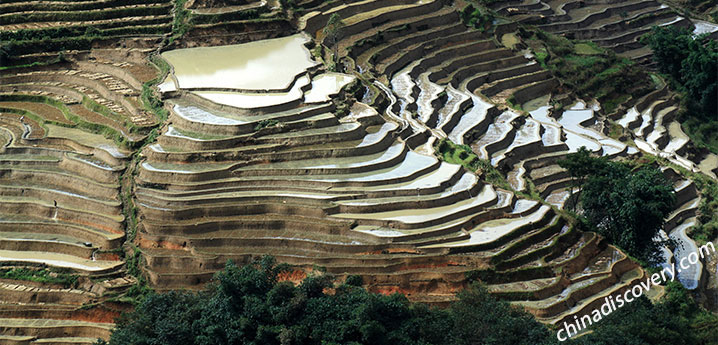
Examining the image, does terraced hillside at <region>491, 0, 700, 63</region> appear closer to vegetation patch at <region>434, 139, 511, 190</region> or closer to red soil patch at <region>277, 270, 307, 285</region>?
vegetation patch at <region>434, 139, 511, 190</region>

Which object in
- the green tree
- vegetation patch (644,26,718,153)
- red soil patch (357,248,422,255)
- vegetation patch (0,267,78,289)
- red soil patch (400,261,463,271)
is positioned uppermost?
vegetation patch (0,267,78,289)

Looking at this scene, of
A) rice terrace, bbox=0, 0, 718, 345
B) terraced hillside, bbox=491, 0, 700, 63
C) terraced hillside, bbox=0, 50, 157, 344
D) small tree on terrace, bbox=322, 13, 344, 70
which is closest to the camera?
rice terrace, bbox=0, 0, 718, 345

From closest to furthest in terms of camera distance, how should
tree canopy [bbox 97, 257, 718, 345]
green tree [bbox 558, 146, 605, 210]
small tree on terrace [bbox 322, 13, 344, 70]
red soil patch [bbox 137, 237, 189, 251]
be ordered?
1. tree canopy [bbox 97, 257, 718, 345]
2. red soil patch [bbox 137, 237, 189, 251]
3. green tree [bbox 558, 146, 605, 210]
4. small tree on terrace [bbox 322, 13, 344, 70]

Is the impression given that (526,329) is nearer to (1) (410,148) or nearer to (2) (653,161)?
(1) (410,148)

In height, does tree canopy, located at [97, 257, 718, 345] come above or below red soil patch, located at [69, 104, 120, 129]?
below

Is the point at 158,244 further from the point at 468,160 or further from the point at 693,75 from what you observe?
the point at 693,75

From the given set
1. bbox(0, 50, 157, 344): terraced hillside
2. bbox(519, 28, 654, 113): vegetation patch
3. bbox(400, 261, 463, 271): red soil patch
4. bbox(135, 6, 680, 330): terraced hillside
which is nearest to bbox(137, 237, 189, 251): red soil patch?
bbox(135, 6, 680, 330): terraced hillside

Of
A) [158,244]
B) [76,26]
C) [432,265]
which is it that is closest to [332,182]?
[432,265]
